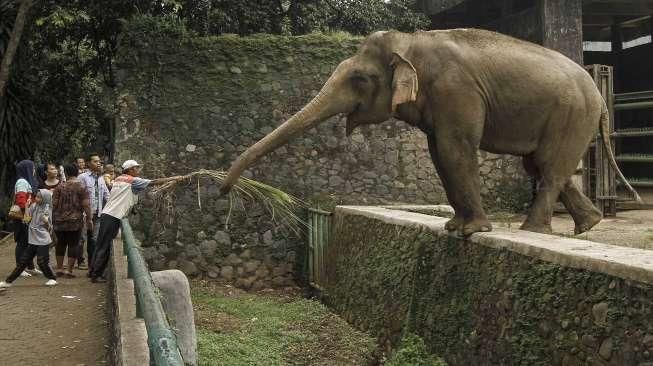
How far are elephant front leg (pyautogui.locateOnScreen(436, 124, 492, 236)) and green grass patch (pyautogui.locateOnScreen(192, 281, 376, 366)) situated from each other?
7.10 ft

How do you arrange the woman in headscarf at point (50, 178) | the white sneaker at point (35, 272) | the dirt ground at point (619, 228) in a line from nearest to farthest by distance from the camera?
the dirt ground at point (619, 228) → the woman in headscarf at point (50, 178) → the white sneaker at point (35, 272)

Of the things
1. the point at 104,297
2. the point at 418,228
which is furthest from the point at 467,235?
the point at 104,297

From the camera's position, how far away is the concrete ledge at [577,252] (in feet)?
10.9

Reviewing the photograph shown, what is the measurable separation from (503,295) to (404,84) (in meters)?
1.65

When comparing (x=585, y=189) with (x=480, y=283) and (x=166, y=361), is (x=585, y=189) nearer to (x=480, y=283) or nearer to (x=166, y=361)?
(x=480, y=283)

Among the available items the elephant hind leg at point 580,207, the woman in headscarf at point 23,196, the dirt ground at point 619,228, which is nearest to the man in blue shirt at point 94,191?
the woman in headscarf at point 23,196

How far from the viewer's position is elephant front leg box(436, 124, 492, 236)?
4.97m

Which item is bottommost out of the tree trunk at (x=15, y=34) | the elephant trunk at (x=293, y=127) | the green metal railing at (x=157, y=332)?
the green metal railing at (x=157, y=332)

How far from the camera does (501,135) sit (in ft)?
17.0

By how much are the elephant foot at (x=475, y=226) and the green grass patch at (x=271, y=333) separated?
6.95ft

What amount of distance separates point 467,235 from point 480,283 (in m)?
0.43

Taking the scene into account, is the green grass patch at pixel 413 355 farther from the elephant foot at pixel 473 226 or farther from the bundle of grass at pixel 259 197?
the bundle of grass at pixel 259 197

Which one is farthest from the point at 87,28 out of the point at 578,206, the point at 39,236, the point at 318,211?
the point at 578,206

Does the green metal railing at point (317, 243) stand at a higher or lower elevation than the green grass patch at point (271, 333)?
higher
